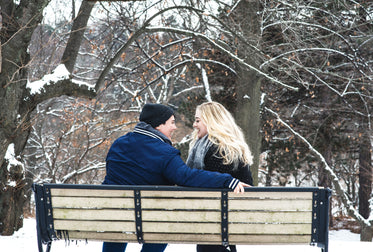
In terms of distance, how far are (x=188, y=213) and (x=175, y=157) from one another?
1.50 feet

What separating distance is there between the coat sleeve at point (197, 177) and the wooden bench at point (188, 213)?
6cm

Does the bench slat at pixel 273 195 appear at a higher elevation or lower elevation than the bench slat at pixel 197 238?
higher

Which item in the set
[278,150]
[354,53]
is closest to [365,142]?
[278,150]

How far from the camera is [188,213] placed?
11.5ft

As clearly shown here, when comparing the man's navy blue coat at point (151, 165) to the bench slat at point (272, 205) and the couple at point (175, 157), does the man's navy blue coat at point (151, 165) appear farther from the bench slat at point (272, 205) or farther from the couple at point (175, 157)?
the bench slat at point (272, 205)

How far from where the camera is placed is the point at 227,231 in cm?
352

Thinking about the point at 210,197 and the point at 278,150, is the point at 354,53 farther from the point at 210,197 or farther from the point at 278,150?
the point at 210,197

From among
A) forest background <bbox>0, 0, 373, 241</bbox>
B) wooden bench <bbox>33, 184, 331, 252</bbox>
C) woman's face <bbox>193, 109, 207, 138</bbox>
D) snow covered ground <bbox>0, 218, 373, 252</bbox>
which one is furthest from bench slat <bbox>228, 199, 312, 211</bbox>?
forest background <bbox>0, 0, 373, 241</bbox>

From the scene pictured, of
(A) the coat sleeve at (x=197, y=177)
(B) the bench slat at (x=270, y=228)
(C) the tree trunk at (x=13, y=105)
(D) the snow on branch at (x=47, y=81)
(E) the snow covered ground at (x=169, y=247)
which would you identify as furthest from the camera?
(D) the snow on branch at (x=47, y=81)

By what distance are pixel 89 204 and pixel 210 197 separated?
37.7 inches

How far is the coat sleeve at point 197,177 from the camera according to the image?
338cm

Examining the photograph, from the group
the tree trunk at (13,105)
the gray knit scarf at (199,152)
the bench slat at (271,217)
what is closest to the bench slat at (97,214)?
the gray knit scarf at (199,152)

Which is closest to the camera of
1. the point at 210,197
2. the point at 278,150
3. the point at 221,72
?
the point at 210,197

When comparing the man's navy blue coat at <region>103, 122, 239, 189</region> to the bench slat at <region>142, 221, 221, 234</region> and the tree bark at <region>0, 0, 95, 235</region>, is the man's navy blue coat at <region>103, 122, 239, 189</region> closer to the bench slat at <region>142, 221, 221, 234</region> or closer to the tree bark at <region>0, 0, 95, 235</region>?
the bench slat at <region>142, 221, 221, 234</region>
